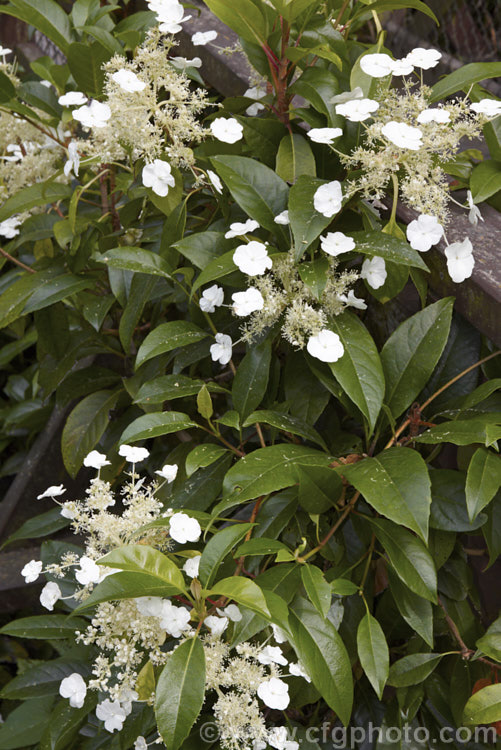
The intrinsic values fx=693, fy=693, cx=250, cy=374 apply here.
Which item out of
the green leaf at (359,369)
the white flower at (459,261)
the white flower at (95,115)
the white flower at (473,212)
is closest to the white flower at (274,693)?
the green leaf at (359,369)

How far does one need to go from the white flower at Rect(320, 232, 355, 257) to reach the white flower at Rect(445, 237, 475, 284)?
0.14 m

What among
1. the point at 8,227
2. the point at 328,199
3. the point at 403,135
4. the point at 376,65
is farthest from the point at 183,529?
the point at 8,227

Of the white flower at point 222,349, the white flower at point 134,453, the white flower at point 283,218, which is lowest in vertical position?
the white flower at point 134,453

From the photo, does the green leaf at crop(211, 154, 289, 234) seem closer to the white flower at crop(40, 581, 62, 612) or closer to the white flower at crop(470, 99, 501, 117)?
the white flower at crop(470, 99, 501, 117)

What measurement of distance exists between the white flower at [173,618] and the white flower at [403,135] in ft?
2.26

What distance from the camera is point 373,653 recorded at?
971 millimetres

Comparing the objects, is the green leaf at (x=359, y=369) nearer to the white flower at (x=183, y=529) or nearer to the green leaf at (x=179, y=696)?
the white flower at (x=183, y=529)

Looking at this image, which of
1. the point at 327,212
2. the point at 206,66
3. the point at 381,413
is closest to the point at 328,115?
the point at 327,212

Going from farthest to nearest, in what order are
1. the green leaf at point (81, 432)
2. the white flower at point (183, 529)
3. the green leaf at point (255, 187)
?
the green leaf at point (81, 432) → the green leaf at point (255, 187) → the white flower at point (183, 529)

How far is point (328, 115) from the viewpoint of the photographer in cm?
112

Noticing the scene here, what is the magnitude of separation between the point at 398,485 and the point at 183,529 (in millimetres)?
287

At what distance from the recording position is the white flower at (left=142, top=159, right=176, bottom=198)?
1116mm

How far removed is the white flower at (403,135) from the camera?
3.16 ft

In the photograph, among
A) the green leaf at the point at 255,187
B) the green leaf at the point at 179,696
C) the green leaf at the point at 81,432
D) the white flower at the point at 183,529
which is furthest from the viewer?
the green leaf at the point at 81,432
